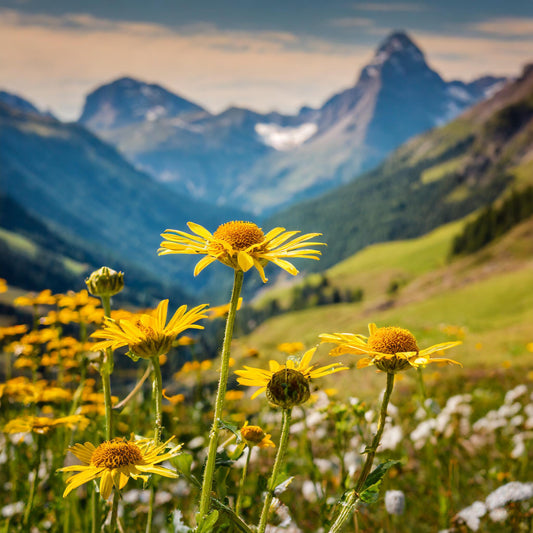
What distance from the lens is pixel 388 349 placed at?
7.58 feet

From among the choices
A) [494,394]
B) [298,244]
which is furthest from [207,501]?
[494,394]

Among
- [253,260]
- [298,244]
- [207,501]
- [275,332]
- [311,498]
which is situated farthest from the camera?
[275,332]

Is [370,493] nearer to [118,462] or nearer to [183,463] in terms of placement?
[183,463]

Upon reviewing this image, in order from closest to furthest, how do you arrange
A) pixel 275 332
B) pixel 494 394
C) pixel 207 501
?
pixel 207 501 < pixel 494 394 < pixel 275 332

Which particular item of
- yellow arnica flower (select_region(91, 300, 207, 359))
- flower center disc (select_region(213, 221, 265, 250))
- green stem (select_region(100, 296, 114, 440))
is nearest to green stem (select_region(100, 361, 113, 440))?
green stem (select_region(100, 296, 114, 440))

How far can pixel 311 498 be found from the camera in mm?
5656

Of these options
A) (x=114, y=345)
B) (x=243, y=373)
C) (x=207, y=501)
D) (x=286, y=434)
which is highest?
(x=114, y=345)

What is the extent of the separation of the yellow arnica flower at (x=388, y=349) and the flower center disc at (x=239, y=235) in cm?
56

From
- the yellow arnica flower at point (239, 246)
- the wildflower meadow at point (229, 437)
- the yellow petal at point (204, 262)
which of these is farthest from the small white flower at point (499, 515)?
the yellow petal at point (204, 262)

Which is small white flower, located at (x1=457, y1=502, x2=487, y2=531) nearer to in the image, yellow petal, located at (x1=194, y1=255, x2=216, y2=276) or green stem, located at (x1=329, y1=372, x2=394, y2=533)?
green stem, located at (x1=329, y1=372, x2=394, y2=533)

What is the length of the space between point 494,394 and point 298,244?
13.3 meters

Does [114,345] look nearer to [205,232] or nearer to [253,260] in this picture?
[205,232]

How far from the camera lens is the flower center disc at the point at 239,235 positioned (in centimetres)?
235

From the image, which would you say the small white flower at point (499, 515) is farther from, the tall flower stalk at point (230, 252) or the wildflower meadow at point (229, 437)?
the tall flower stalk at point (230, 252)
